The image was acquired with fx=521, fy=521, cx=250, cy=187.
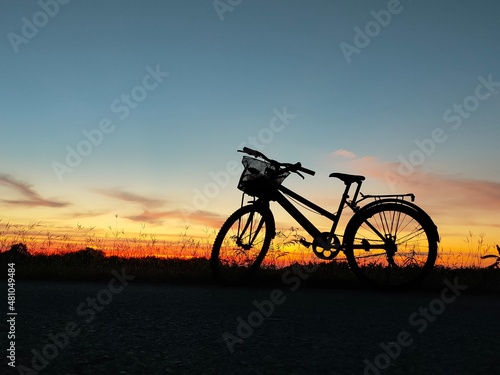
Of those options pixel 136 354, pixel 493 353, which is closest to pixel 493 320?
pixel 493 353

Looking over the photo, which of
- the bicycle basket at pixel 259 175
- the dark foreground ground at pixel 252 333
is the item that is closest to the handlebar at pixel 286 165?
the bicycle basket at pixel 259 175

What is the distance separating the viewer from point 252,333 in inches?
162

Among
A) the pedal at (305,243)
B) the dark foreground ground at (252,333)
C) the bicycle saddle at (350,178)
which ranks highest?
the bicycle saddle at (350,178)

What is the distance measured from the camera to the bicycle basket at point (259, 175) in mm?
7547

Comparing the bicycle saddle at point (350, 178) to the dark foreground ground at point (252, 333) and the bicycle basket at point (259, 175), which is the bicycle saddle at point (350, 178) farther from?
the dark foreground ground at point (252, 333)

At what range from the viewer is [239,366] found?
127 inches

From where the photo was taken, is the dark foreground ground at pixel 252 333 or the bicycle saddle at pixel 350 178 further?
the bicycle saddle at pixel 350 178

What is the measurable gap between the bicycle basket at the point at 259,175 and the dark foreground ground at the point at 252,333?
1.71m

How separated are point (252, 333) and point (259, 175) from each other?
3.68 metres

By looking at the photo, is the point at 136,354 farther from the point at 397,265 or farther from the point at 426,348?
the point at 397,265

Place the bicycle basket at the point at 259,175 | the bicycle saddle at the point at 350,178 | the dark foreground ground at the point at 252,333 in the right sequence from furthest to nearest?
the bicycle basket at the point at 259,175 → the bicycle saddle at the point at 350,178 → the dark foreground ground at the point at 252,333

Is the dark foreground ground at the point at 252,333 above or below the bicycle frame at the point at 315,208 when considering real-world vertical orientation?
below

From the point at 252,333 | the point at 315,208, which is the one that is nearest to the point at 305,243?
the point at 315,208

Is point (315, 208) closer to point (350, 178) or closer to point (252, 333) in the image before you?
point (350, 178)
